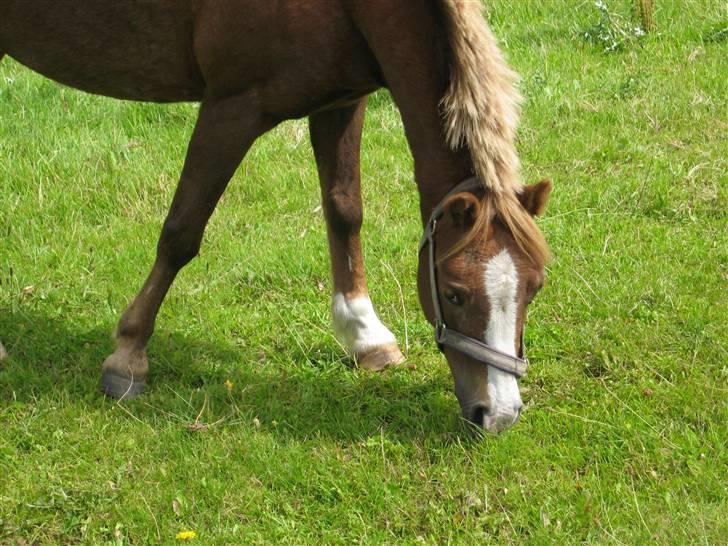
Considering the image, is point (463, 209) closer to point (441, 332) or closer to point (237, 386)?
point (441, 332)

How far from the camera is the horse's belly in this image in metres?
4.27

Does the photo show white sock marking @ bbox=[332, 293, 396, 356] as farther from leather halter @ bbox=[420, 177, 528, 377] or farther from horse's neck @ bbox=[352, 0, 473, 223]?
horse's neck @ bbox=[352, 0, 473, 223]

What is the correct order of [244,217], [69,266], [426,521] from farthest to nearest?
[244,217] → [69,266] → [426,521]

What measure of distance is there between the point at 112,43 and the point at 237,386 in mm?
1534

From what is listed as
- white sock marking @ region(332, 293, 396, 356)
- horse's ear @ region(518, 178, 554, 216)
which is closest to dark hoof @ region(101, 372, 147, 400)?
white sock marking @ region(332, 293, 396, 356)

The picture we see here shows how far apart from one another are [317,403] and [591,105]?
11.1 ft

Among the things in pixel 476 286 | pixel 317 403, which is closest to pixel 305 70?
pixel 476 286

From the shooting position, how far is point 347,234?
485 centimetres

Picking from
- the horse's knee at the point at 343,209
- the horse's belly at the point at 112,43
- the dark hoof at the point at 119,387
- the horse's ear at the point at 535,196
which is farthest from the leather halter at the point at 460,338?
the dark hoof at the point at 119,387

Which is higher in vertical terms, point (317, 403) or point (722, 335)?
point (722, 335)

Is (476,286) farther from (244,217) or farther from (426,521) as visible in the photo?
(244,217)

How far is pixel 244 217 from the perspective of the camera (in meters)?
6.00

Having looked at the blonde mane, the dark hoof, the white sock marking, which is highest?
the blonde mane

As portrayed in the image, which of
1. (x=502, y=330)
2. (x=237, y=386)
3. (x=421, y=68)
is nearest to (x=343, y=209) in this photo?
(x=237, y=386)
